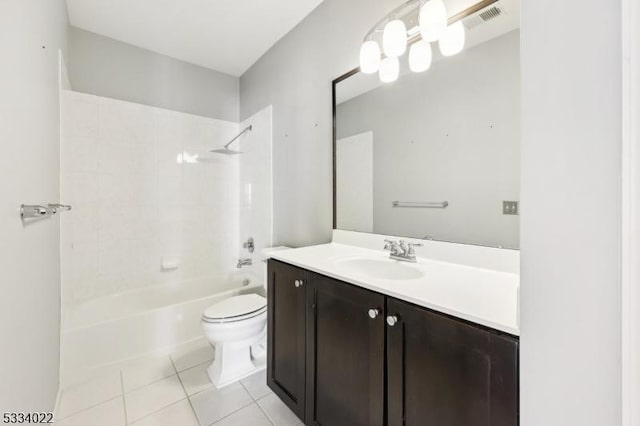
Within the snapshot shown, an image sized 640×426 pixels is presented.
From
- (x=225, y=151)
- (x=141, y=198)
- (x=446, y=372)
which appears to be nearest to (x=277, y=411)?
(x=446, y=372)

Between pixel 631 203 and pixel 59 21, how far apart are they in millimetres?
2620

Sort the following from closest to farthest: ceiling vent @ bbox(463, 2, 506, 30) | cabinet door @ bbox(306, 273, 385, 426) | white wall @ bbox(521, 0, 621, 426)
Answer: white wall @ bbox(521, 0, 621, 426) → cabinet door @ bbox(306, 273, 385, 426) → ceiling vent @ bbox(463, 2, 506, 30)

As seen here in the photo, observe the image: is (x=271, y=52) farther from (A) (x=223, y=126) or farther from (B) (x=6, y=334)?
(B) (x=6, y=334)

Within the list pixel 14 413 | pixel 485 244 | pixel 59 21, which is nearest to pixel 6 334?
pixel 14 413

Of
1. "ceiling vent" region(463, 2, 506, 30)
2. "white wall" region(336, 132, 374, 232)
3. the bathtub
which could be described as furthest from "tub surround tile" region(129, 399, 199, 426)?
"ceiling vent" region(463, 2, 506, 30)

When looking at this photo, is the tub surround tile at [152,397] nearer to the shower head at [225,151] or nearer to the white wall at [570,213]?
the white wall at [570,213]

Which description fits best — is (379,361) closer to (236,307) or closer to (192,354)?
(236,307)

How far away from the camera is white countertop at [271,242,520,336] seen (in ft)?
2.42

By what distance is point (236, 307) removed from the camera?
1.83 metres

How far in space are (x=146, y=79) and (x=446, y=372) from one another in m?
3.07

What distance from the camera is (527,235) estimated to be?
48 cm

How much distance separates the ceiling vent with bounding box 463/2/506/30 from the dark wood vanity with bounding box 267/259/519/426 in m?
1.20

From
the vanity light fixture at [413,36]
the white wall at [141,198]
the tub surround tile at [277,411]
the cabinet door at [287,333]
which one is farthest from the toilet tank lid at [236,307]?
the vanity light fixture at [413,36]

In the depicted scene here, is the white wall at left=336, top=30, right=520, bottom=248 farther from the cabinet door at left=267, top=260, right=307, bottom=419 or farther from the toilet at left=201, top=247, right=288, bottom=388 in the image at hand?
the toilet at left=201, top=247, right=288, bottom=388
